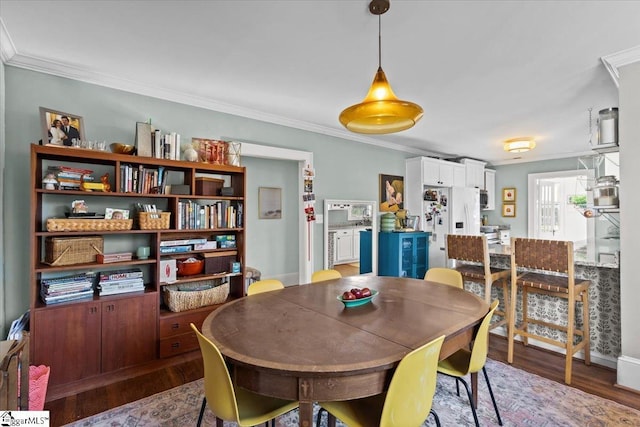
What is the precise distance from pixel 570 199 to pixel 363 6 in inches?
269

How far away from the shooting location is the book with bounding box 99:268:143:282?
2.53 meters

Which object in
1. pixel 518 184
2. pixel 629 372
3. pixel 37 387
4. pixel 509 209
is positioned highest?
pixel 518 184

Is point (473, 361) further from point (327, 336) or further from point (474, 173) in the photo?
point (474, 173)

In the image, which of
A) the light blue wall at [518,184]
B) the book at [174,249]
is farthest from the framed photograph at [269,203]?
the light blue wall at [518,184]

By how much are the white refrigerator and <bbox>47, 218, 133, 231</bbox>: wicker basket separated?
459 centimetres

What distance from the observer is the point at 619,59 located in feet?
7.68

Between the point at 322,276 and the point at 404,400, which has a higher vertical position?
the point at 322,276

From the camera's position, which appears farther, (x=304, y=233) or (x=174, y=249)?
(x=304, y=233)

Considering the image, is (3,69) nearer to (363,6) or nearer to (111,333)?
(111,333)

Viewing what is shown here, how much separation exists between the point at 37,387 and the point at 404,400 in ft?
7.03

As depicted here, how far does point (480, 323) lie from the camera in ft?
5.49

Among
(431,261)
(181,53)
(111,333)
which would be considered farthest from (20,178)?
(431,261)

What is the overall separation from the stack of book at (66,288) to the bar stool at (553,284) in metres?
3.51

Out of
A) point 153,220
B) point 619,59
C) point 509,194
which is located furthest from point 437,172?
point 153,220
